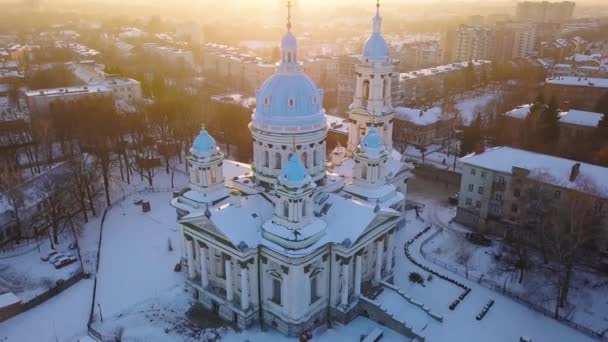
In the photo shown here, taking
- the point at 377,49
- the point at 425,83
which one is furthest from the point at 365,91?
the point at 425,83

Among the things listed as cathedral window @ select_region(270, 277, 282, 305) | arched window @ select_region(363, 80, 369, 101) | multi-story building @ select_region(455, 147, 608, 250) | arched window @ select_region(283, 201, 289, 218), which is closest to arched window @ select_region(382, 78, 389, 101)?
arched window @ select_region(363, 80, 369, 101)

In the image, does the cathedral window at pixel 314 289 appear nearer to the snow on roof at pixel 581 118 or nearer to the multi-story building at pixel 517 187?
the multi-story building at pixel 517 187

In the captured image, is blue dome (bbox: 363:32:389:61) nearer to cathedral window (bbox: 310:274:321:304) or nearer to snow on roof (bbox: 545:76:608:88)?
cathedral window (bbox: 310:274:321:304)

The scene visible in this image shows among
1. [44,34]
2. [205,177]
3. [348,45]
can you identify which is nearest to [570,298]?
[205,177]

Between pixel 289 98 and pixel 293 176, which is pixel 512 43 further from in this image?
pixel 293 176

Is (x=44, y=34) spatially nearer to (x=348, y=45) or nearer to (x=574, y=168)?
(x=348, y=45)

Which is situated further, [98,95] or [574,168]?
[98,95]

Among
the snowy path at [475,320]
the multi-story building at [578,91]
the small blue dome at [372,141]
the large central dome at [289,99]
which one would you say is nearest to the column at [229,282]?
the large central dome at [289,99]
